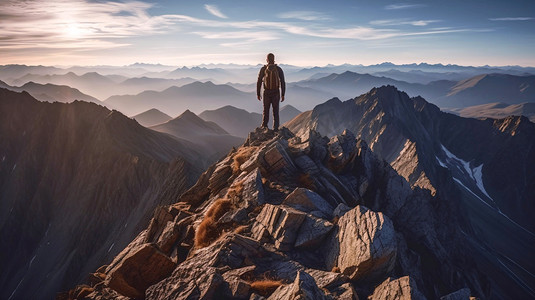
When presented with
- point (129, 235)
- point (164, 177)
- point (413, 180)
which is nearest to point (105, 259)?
point (129, 235)

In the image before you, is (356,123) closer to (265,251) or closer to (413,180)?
(413,180)

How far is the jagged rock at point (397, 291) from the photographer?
8641 millimetres

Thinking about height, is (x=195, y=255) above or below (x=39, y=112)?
above

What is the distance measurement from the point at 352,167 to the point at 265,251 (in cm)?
1159

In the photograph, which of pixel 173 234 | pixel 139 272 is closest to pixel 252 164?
pixel 173 234

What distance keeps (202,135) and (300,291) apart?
15253cm

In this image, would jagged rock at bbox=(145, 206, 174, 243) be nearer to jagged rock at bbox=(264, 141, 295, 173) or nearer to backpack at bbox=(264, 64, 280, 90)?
jagged rock at bbox=(264, 141, 295, 173)

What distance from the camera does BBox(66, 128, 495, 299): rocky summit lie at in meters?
9.77

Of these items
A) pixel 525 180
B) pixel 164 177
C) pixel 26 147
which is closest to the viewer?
pixel 164 177

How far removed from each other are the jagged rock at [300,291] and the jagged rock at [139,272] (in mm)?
5385

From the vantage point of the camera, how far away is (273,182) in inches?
643

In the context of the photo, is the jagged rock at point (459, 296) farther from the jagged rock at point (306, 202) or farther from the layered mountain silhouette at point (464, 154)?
the layered mountain silhouette at point (464, 154)

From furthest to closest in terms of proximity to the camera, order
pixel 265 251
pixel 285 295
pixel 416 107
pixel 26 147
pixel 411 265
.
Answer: pixel 416 107 < pixel 26 147 < pixel 411 265 < pixel 265 251 < pixel 285 295

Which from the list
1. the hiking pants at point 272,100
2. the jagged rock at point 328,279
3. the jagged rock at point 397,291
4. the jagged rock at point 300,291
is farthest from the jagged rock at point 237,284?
the hiking pants at point 272,100
